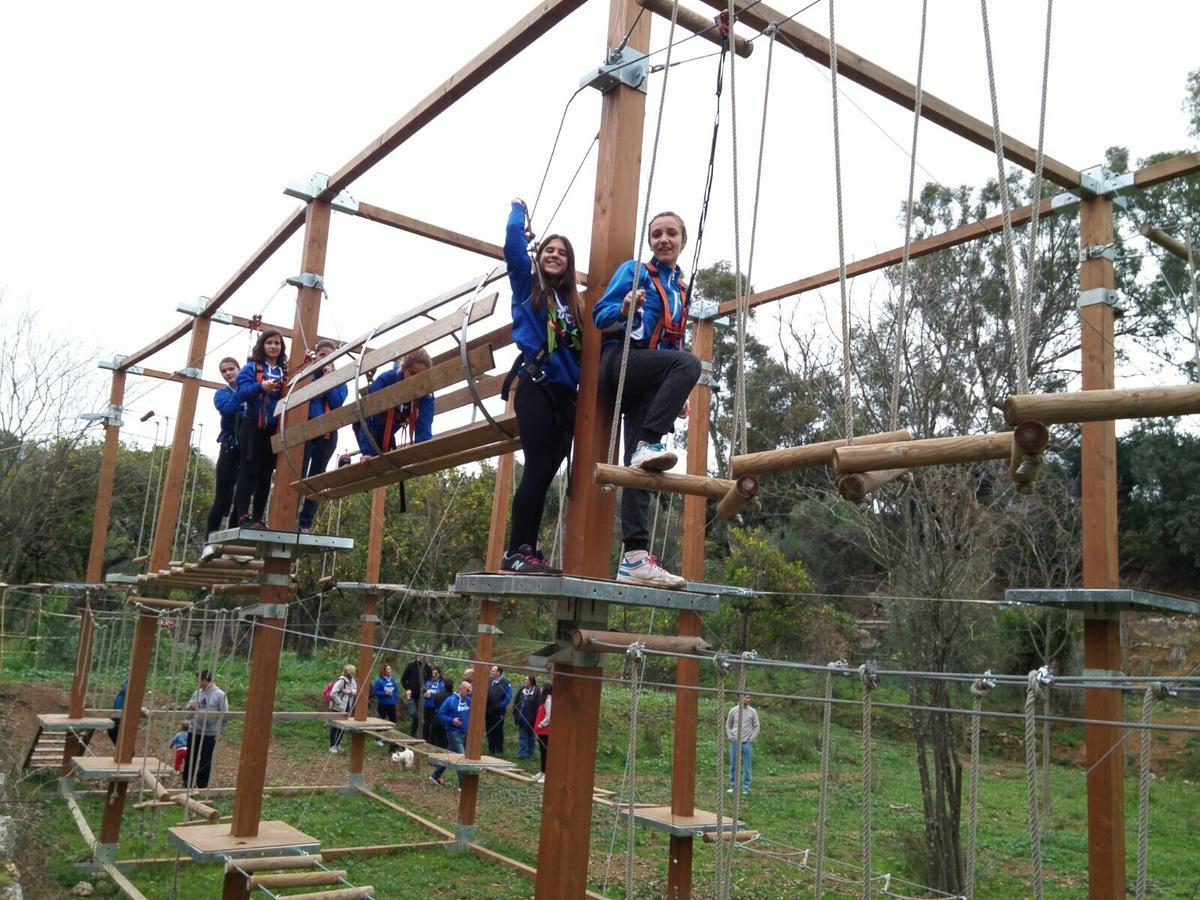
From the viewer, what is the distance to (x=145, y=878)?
311 inches

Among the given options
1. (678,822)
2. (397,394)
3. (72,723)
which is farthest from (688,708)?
(72,723)

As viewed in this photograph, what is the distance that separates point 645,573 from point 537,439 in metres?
0.62

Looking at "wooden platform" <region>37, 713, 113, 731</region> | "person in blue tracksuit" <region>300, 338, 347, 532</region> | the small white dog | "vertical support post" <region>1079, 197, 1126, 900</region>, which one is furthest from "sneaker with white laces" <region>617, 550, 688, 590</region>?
the small white dog

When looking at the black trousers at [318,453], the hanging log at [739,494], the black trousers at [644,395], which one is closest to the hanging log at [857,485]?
the hanging log at [739,494]

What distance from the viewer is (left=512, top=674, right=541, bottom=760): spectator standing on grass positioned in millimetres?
12672

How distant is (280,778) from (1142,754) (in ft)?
34.9

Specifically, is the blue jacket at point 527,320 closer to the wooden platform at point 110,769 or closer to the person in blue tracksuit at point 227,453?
the person in blue tracksuit at point 227,453

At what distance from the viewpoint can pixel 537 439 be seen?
3510mm

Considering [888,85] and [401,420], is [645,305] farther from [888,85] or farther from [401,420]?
[401,420]

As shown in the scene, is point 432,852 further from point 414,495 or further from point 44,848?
point 414,495

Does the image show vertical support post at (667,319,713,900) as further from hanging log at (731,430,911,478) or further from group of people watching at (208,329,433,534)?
hanging log at (731,430,911,478)

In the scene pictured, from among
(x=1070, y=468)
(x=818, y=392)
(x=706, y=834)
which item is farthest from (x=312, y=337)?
(x=1070, y=468)

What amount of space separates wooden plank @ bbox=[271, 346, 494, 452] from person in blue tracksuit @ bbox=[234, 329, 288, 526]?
823mm

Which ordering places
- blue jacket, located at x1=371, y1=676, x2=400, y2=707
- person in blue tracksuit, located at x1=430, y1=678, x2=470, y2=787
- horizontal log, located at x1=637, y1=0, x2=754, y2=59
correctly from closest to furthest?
horizontal log, located at x1=637, y1=0, x2=754, y2=59 → person in blue tracksuit, located at x1=430, y1=678, x2=470, y2=787 → blue jacket, located at x1=371, y1=676, x2=400, y2=707
